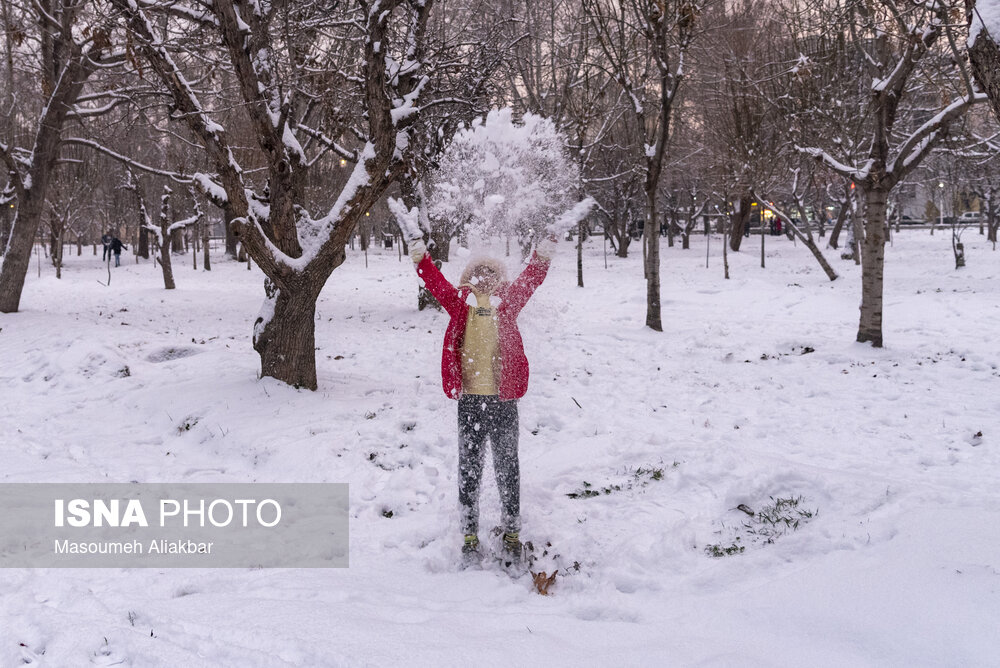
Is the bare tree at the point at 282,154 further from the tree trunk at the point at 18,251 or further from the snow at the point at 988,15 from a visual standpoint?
the tree trunk at the point at 18,251

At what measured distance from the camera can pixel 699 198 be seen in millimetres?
38031

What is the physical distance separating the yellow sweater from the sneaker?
0.93 m

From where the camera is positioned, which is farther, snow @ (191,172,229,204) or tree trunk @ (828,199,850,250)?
tree trunk @ (828,199,850,250)

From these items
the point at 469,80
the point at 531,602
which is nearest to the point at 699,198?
the point at 469,80

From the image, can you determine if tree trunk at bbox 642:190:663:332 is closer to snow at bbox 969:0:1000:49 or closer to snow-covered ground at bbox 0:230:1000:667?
snow-covered ground at bbox 0:230:1000:667

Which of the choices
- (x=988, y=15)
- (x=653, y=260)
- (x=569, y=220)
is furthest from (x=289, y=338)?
(x=653, y=260)

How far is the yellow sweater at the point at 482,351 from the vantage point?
348 cm

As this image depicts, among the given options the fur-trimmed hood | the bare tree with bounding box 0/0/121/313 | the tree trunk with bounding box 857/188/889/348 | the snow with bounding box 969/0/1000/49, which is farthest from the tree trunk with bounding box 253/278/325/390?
the tree trunk with bounding box 857/188/889/348

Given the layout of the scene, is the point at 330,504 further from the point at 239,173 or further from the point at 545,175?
the point at 239,173

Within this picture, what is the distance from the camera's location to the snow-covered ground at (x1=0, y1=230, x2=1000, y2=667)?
2674mm

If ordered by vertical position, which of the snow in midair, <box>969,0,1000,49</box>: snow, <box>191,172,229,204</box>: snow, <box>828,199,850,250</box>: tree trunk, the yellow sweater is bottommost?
the yellow sweater

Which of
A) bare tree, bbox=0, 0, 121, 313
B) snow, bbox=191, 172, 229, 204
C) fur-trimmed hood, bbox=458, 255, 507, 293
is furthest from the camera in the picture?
bare tree, bbox=0, 0, 121, 313

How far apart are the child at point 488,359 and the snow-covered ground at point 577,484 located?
0.24 m

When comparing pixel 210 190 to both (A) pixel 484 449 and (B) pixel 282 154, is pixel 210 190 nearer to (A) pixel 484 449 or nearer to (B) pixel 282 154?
(B) pixel 282 154
